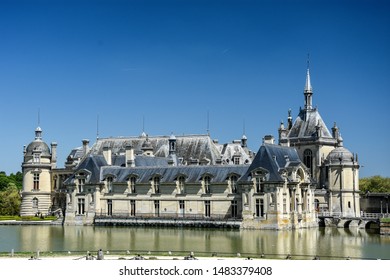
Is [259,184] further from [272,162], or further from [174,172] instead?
[174,172]

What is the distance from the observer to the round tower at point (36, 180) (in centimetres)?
7688

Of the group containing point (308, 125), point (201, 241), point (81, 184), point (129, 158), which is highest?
point (308, 125)

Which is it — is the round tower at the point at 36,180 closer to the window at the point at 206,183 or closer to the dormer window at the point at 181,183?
the dormer window at the point at 181,183

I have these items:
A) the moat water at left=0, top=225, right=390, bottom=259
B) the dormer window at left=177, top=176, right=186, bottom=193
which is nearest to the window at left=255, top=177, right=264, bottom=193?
the moat water at left=0, top=225, right=390, bottom=259

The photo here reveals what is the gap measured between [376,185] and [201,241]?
5436 centimetres

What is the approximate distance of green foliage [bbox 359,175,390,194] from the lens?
92.7 m

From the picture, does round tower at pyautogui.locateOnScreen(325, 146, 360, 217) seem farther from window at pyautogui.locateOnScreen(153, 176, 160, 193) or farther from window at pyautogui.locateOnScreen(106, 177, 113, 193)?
window at pyautogui.locateOnScreen(106, 177, 113, 193)

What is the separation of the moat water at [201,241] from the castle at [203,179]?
11.0ft

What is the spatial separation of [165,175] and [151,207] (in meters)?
Answer: 3.22

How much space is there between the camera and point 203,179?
61.0 m

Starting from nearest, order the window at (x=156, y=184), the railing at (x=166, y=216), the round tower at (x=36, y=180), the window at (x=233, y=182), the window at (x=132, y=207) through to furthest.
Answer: the railing at (x=166, y=216), the window at (x=233, y=182), the window at (x=156, y=184), the window at (x=132, y=207), the round tower at (x=36, y=180)

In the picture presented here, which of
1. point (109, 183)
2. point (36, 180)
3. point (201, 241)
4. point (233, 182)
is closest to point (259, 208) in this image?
point (233, 182)

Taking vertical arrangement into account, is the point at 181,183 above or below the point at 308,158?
below

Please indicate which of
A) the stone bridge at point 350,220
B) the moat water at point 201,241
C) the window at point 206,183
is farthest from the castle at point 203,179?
the moat water at point 201,241
